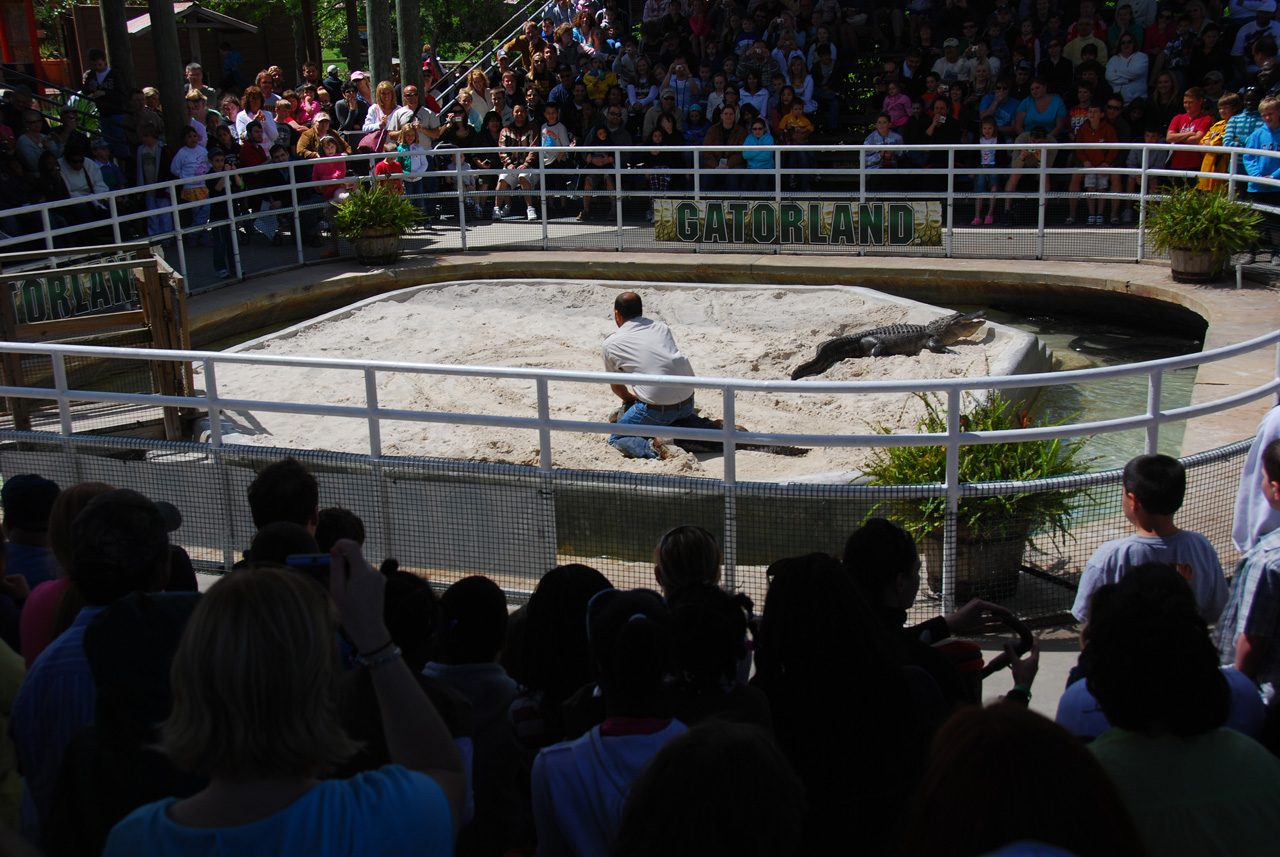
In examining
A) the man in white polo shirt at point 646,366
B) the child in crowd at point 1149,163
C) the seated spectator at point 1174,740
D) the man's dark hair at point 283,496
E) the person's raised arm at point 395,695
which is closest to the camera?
the seated spectator at point 1174,740

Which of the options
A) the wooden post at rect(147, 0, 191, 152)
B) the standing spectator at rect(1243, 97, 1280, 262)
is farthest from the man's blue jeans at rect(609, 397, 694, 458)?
the wooden post at rect(147, 0, 191, 152)

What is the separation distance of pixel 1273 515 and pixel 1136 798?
2137mm

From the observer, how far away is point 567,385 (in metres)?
8.98

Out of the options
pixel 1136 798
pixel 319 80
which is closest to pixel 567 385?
pixel 1136 798

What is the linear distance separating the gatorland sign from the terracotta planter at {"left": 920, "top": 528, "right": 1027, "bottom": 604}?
311 inches

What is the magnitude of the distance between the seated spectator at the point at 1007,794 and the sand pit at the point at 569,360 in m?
4.36

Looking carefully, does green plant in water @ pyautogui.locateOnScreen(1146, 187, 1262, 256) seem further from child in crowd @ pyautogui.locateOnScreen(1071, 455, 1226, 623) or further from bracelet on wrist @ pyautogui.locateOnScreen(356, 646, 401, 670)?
bracelet on wrist @ pyautogui.locateOnScreen(356, 646, 401, 670)

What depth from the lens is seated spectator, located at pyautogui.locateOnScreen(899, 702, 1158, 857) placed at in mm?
1550

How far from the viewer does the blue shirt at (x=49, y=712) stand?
7.48 feet

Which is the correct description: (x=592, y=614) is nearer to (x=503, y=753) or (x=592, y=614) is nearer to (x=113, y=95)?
(x=503, y=753)

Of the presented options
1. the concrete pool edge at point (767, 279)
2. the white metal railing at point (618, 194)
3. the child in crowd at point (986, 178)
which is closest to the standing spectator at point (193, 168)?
the white metal railing at point (618, 194)

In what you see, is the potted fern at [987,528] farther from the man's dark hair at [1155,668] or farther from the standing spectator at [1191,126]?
the standing spectator at [1191,126]

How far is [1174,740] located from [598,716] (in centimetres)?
108

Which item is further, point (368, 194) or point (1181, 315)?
point (368, 194)
